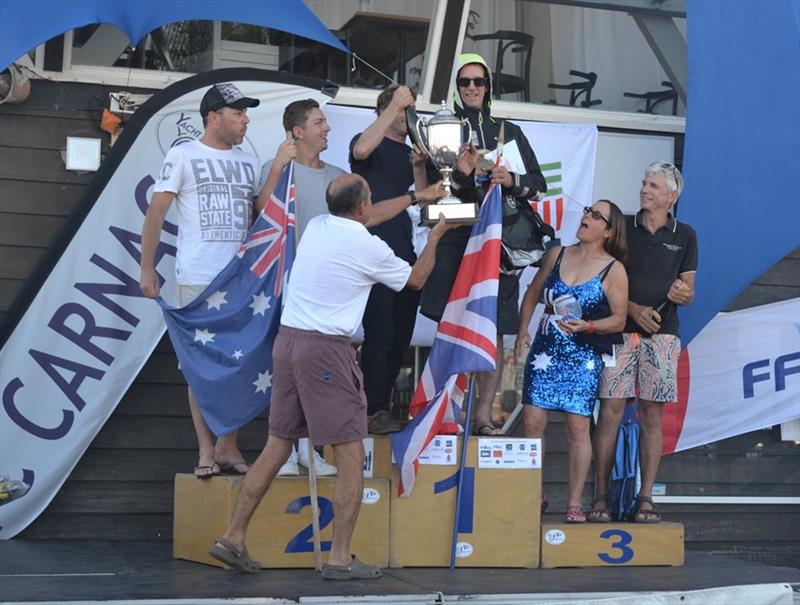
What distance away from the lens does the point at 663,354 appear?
18.5 feet

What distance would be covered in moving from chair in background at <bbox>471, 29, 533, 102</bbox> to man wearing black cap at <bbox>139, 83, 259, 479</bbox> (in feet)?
6.88

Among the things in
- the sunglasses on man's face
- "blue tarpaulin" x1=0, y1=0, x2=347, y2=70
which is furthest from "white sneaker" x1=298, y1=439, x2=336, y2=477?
"blue tarpaulin" x1=0, y1=0, x2=347, y2=70

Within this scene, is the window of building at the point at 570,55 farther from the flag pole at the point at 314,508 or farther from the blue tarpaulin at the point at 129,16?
the flag pole at the point at 314,508

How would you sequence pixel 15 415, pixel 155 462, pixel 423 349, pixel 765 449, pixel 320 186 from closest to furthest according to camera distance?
pixel 320 186 → pixel 15 415 → pixel 155 462 → pixel 423 349 → pixel 765 449

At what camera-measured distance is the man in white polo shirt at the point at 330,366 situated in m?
4.47

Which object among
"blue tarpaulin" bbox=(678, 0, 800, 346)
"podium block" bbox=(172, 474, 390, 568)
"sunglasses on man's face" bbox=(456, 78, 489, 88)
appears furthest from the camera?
"blue tarpaulin" bbox=(678, 0, 800, 346)

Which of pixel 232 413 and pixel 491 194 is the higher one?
pixel 491 194

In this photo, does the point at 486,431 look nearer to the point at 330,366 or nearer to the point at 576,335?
the point at 576,335

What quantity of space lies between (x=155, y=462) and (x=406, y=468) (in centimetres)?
170

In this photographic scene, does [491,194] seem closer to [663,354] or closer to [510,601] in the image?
[663,354]

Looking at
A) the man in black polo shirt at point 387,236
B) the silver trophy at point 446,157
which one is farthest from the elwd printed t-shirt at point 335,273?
the man in black polo shirt at point 387,236

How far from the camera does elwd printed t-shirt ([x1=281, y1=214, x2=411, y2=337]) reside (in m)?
4.50

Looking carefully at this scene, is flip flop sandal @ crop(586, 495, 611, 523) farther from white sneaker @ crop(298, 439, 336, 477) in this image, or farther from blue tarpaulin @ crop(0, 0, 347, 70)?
blue tarpaulin @ crop(0, 0, 347, 70)

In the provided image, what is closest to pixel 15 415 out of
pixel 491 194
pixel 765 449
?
pixel 491 194
